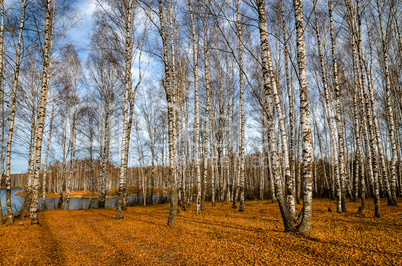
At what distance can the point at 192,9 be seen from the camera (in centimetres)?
1066

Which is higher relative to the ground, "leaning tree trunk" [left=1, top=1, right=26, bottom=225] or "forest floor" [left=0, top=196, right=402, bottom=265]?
"leaning tree trunk" [left=1, top=1, right=26, bottom=225]

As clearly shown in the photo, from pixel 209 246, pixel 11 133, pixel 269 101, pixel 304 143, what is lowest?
pixel 209 246

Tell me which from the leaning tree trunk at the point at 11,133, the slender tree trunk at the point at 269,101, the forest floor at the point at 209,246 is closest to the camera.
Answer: the forest floor at the point at 209,246

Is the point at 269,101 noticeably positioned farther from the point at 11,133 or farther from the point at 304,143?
the point at 11,133

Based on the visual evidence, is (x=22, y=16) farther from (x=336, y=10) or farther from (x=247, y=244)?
(x=336, y=10)

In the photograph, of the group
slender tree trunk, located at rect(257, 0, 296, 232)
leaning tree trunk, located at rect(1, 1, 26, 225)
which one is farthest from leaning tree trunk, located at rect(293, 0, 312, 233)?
leaning tree trunk, located at rect(1, 1, 26, 225)

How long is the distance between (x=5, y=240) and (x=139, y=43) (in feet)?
31.7

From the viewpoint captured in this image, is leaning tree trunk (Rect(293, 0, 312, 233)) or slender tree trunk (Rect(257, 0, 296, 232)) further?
slender tree trunk (Rect(257, 0, 296, 232))

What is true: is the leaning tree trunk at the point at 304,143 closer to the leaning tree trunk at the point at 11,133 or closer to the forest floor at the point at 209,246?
the forest floor at the point at 209,246

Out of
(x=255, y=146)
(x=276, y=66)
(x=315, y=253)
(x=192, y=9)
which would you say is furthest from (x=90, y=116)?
(x=255, y=146)

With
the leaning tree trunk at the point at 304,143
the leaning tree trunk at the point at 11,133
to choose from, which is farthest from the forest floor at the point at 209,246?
the leaning tree trunk at the point at 11,133

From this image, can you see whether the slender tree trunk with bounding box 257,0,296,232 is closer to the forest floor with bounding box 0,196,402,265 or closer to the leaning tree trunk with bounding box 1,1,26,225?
the forest floor with bounding box 0,196,402,265

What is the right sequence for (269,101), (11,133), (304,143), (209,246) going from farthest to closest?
(11,133)
(269,101)
(304,143)
(209,246)

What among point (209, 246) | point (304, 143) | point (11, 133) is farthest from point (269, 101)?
point (11, 133)
